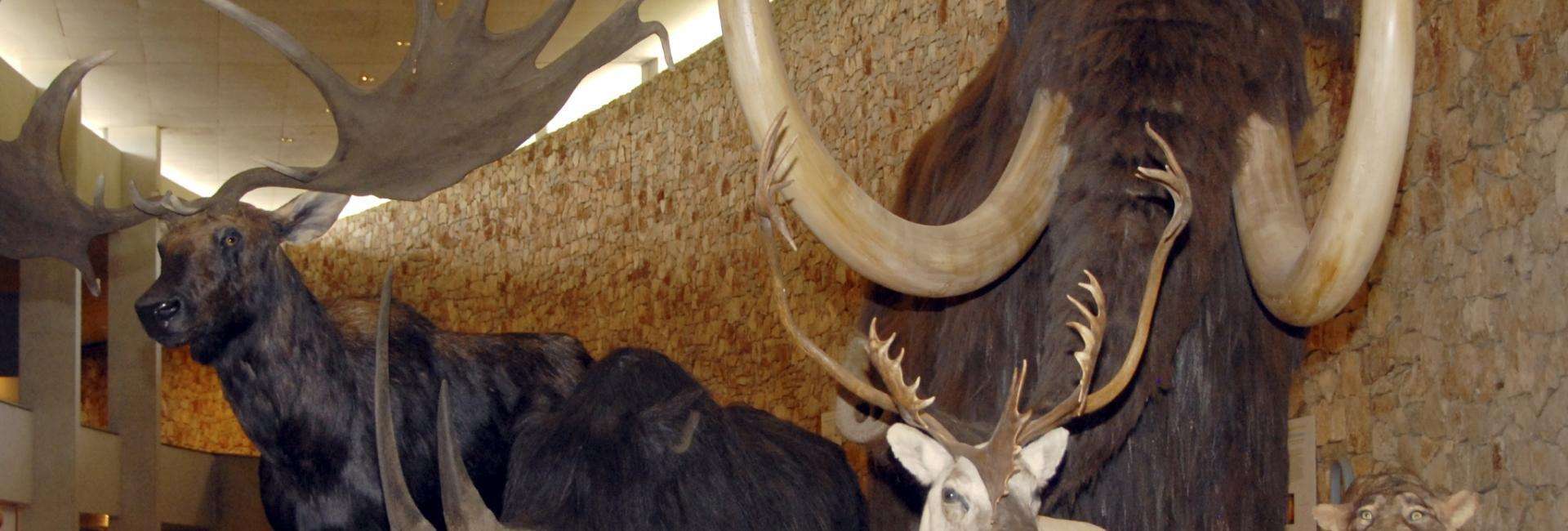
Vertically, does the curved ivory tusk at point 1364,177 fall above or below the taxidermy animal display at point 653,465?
above

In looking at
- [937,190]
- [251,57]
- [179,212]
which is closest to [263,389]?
[179,212]

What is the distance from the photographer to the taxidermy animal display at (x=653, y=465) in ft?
7.53

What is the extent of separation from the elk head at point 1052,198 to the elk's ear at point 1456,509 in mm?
307

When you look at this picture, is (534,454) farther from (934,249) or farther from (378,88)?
A: (378,88)

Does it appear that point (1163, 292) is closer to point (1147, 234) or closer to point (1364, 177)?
point (1147, 234)

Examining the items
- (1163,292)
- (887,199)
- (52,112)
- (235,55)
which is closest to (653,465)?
(1163,292)

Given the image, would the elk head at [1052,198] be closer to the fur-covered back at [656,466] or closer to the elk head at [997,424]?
the elk head at [997,424]

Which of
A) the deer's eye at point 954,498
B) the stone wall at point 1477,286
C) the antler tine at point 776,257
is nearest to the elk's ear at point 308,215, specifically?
the antler tine at point 776,257

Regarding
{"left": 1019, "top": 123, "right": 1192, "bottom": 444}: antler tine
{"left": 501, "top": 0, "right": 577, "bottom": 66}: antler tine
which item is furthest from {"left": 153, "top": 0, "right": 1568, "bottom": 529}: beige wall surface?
{"left": 501, "top": 0, "right": 577, "bottom": 66}: antler tine

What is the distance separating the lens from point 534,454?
2434mm

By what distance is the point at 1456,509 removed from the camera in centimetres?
210

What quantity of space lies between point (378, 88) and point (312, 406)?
0.76 metres

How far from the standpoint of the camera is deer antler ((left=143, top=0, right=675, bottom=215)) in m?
3.48

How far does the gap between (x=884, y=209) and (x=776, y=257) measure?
16 centimetres
